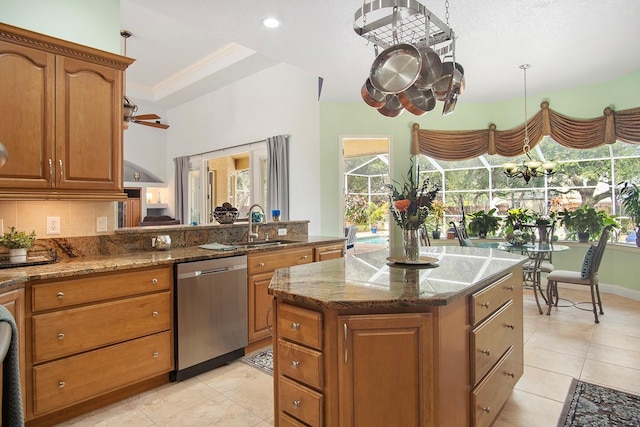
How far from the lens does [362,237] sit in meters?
7.18

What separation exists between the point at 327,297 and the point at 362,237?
5717 millimetres

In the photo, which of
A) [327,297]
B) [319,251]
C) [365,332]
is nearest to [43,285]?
[327,297]

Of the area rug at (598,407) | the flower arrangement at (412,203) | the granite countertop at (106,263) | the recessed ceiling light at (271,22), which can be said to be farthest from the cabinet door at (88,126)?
the area rug at (598,407)

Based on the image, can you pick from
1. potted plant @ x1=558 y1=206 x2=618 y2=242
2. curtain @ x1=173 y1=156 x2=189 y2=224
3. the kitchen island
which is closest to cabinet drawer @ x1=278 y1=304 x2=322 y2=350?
the kitchen island

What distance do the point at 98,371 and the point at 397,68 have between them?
102 inches

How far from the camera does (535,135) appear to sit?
5613 millimetres

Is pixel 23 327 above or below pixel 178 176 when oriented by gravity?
below

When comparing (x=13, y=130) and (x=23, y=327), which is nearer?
(x=23, y=327)

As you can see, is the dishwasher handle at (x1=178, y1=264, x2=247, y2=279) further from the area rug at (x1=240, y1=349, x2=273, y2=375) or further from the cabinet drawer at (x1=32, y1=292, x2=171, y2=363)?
the area rug at (x1=240, y1=349, x2=273, y2=375)

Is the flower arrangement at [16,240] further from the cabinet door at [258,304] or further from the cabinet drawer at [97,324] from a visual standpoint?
the cabinet door at [258,304]

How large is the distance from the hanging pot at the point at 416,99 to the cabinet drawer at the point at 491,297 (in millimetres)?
1162

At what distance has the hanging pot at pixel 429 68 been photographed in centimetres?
211

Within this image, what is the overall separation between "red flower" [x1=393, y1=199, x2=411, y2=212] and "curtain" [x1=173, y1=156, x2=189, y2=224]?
642cm

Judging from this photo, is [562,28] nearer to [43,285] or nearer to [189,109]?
[43,285]
